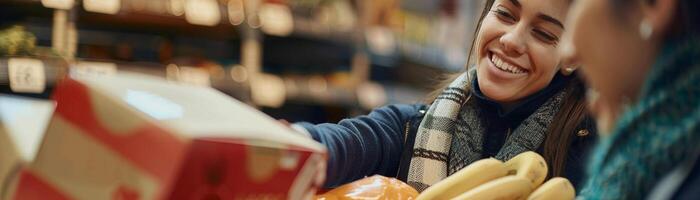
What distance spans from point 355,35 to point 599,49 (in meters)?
4.02

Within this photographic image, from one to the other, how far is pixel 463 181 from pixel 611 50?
46cm

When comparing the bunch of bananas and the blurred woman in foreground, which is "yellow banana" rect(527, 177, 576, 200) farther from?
the blurred woman in foreground

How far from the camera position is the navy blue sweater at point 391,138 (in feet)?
5.20

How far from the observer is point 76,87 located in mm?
968

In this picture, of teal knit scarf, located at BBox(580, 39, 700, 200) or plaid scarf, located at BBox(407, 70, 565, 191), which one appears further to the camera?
plaid scarf, located at BBox(407, 70, 565, 191)

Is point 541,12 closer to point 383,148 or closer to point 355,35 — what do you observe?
point 383,148

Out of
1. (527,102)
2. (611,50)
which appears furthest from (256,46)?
(611,50)

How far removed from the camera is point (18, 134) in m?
1.11

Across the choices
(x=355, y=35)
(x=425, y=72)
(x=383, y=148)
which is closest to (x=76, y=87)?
(x=383, y=148)

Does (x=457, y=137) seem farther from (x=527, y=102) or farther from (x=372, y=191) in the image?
(x=372, y=191)

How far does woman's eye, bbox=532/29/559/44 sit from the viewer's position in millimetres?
1624

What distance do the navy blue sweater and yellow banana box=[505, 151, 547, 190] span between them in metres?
0.34

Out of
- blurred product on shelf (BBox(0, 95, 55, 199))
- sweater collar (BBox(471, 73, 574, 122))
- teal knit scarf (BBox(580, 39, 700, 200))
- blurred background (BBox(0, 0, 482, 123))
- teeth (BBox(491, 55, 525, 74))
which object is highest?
teal knit scarf (BBox(580, 39, 700, 200))

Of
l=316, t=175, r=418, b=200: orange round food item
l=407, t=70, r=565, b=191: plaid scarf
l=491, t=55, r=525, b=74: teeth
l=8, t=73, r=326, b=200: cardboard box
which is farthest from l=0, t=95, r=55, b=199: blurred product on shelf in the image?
l=491, t=55, r=525, b=74: teeth
